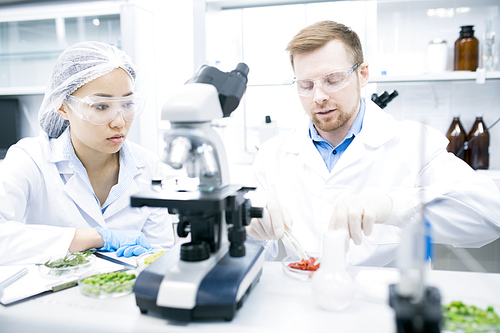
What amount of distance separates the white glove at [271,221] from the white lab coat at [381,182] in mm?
452

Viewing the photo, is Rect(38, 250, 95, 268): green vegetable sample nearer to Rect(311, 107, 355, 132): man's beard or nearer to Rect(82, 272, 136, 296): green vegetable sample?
Rect(82, 272, 136, 296): green vegetable sample

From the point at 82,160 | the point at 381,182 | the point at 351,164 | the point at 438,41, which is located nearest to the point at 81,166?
the point at 82,160

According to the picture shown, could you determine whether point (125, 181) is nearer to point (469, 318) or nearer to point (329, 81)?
point (329, 81)

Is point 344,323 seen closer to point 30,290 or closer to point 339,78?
point 30,290

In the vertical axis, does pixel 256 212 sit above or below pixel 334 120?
below

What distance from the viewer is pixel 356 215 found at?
0.98m

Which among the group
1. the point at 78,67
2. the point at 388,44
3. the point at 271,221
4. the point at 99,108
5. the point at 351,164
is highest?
the point at 388,44

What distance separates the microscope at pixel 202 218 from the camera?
0.70 metres

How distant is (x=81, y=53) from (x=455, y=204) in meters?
1.55

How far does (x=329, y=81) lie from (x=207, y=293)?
1084mm

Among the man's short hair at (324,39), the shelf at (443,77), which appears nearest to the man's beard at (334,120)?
the man's short hair at (324,39)

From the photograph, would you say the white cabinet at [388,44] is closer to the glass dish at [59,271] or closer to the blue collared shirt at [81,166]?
the blue collared shirt at [81,166]

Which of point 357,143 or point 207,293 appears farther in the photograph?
point 357,143

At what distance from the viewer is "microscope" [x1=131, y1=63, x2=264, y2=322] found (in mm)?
704
